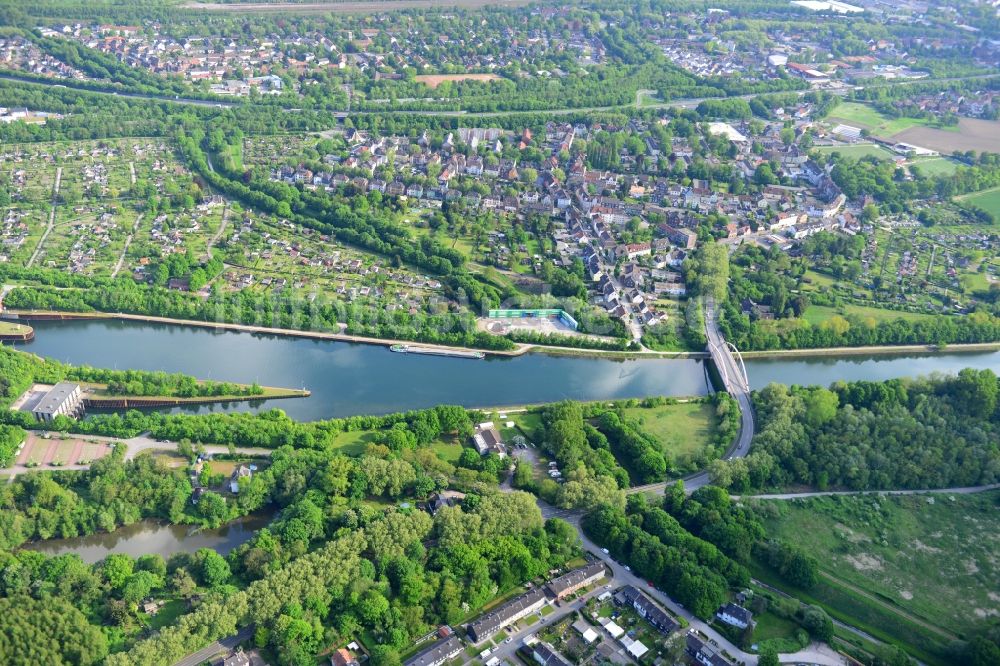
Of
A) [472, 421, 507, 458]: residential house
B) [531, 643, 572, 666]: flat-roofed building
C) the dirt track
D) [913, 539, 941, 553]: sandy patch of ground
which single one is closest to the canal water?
[472, 421, 507, 458]: residential house

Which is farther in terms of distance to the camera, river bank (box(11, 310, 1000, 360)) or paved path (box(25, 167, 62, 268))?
paved path (box(25, 167, 62, 268))

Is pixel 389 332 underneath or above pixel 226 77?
underneath

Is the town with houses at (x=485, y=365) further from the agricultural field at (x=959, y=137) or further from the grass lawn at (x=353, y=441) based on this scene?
the agricultural field at (x=959, y=137)

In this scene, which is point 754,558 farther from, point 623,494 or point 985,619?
point 985,619

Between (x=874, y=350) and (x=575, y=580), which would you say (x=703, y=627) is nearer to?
(x=575, y=580)

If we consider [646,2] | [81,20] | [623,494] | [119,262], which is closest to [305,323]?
[119,262]

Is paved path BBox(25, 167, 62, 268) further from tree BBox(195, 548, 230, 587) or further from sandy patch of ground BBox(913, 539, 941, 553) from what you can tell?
sandy patch of ground BBox(913, 539, 941, 553)

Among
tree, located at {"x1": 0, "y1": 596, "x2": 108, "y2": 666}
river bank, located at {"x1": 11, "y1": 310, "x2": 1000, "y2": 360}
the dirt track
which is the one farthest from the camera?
the dirt track
